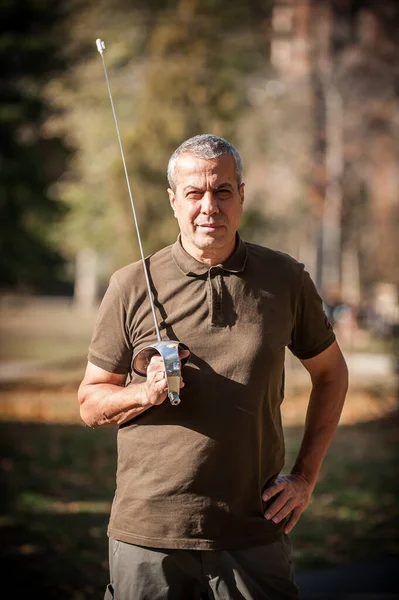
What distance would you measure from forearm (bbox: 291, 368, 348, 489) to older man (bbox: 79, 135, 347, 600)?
7.1 inches

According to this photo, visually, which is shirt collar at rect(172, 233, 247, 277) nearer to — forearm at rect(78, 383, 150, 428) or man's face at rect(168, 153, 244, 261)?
man's face at rect(168, 153, 244, 261)

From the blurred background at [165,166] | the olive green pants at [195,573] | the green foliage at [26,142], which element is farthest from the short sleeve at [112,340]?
the green foliage at [26,142]

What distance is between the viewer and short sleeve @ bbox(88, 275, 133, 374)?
232cm

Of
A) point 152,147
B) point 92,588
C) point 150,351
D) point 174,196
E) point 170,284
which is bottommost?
point 92,588

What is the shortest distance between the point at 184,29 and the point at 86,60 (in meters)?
1.96

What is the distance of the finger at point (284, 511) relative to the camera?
2.34m

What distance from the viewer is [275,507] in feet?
7.65

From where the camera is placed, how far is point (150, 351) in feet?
7.13

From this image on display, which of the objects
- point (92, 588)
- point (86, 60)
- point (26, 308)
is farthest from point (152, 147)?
point (92, 588)

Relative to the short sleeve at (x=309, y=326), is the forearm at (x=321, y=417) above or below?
below

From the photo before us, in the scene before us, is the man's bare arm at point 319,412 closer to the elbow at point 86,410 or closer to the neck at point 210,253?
the neck at point 210,253

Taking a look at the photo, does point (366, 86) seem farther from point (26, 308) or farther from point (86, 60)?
point (26, 308)

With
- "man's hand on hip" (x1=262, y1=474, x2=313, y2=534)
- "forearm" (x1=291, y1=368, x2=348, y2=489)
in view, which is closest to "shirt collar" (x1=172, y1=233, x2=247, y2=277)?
"forearm" (x1=291, y1=368, x2=348, y2=489)

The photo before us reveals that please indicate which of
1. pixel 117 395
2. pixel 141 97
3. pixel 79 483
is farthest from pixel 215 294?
pixel 141 97
